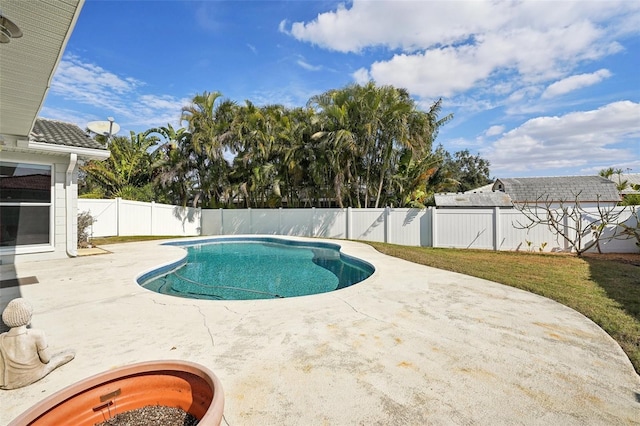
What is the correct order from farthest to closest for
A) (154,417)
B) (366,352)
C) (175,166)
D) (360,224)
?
(175,166) → (360,224) → (366,352) → (154,417)

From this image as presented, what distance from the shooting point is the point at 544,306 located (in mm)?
4840

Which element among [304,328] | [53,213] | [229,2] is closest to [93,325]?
[304,328]

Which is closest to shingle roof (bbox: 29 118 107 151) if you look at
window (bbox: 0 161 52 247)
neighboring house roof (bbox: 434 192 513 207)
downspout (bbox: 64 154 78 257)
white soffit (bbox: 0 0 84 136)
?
downspout (bbox: 64 154 78 257)

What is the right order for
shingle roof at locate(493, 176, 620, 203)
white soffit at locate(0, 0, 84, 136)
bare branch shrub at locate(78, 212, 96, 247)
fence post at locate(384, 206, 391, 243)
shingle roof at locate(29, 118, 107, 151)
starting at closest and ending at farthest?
white soffit at locate(0, 0, 84, 136) < shingle roof at locate(29, 118, 107, 151) < bare branch shrub at locate(78, 212, 96, 247) < fence post at locate(384, 206, 391, 243) < shingle roof at locate(493, 176, 620, 203)

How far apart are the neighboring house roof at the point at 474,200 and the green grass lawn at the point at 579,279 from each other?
841cm

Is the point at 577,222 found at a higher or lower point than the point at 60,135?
lower

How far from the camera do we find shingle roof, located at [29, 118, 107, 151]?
810cm

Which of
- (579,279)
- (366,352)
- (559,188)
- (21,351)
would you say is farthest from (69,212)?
(559,188)

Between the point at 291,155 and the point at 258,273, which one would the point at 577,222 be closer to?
the point at 258,273

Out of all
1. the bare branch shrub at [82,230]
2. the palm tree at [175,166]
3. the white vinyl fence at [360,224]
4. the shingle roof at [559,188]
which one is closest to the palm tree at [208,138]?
the palm tree at [175,166]

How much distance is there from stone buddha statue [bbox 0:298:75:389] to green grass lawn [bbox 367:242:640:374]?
5.83m

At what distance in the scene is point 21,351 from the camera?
2.59 meters

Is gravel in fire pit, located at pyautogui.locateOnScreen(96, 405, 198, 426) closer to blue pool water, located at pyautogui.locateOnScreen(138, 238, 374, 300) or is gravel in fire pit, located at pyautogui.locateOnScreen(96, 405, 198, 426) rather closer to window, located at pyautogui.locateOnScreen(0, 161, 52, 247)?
blue pool water, located at pyautogui.locateOnScreen(138, 238, 374, 300)

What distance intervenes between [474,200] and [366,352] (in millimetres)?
19261
